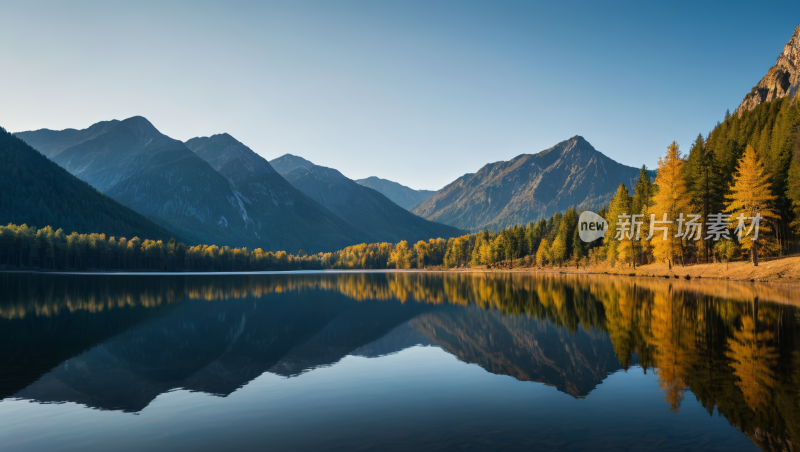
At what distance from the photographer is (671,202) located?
75750 mm

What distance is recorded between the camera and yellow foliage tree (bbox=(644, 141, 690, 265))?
74863 millimetres

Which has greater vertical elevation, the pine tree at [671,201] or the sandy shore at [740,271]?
the pine tree at [671,201]

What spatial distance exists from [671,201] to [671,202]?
0.59 ft

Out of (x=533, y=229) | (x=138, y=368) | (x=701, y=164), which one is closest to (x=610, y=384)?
(x=138, y=368)

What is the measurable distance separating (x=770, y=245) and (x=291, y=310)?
70.1 m

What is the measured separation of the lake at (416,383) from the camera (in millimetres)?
11172

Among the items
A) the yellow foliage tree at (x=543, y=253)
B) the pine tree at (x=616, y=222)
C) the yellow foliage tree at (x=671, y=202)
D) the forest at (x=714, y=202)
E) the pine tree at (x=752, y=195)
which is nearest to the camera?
the pine tree at (x=752, y=195)

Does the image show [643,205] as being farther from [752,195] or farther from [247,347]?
[247,347]

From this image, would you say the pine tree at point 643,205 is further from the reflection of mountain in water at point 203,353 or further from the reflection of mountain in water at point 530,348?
the reflection of mountain in water at point 203,353

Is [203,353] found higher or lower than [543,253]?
lower

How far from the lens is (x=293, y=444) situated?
423 inches

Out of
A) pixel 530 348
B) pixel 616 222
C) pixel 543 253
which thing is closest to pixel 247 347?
pixel 530 348

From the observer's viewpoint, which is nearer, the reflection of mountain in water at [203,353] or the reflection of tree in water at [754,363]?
the reflection of tree in water at [754,363]

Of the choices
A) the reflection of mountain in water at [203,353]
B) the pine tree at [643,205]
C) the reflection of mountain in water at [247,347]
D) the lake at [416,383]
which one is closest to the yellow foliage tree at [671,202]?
the pine tree at [643,205]
